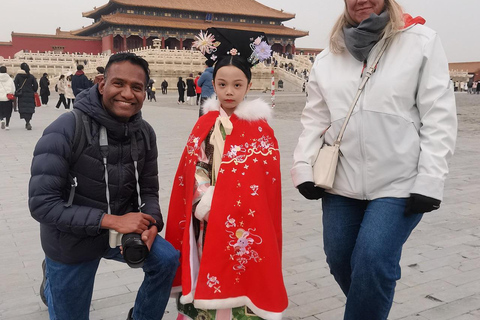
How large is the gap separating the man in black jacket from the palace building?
3880cm

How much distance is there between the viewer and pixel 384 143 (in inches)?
79.8

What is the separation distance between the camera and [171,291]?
2492 millimetres

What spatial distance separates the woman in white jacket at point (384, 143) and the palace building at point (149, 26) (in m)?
39.0

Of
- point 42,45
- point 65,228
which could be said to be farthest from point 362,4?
point 42,45

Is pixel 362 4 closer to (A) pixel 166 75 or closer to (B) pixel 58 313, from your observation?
(B) pixel 58 313

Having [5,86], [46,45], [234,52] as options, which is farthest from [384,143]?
[46,45]

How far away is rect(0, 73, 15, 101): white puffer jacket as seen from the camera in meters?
10.0

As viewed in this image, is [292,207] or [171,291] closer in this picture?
[171,291]

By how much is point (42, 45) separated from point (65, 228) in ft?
141

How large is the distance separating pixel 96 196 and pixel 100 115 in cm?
37

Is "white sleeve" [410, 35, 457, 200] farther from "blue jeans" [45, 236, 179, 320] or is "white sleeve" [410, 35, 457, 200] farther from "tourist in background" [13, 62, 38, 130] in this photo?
"tourist in background" [13, 62, 38, 130]

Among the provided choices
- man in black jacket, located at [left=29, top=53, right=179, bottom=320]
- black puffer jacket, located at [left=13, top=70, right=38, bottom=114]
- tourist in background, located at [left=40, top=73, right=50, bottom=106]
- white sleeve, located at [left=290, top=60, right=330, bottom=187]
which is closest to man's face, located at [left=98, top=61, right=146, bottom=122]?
man in black jacket, located at [left=29, top=53, right=179, bottom=320]

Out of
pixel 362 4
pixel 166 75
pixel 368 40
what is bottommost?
pixel 166 75

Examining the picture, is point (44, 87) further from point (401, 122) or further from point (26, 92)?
point (401, 122)
